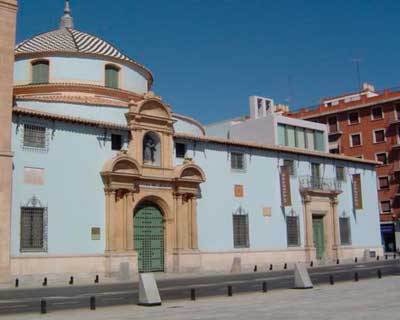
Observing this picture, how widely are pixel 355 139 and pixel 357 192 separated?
63.7 ft

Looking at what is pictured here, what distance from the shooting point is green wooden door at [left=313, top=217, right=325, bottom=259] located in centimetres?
4188

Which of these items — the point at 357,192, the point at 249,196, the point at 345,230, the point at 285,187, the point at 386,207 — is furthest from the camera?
the point at 386,207

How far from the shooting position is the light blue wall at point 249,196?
35375mm

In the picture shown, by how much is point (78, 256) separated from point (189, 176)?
8281 mm

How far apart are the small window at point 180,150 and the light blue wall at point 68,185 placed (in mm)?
4701

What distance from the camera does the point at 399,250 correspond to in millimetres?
57719

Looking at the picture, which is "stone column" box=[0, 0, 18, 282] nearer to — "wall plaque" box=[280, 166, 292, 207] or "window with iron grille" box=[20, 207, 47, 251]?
"window with iron grille" box=[20, 207, 47, 251]

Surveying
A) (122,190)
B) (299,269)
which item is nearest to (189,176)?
(122,190)

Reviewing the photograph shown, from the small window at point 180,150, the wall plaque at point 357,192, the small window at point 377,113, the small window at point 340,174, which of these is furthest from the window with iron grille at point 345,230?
the small window at point 377,113

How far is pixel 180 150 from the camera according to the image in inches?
1373

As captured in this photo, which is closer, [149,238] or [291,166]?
[149,238]

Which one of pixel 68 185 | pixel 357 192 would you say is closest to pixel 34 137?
pixel 68 185

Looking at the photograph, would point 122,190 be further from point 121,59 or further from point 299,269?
point 299,269

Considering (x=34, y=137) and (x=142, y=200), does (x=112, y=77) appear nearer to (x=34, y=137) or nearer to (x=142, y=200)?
(x=142, y=200)
